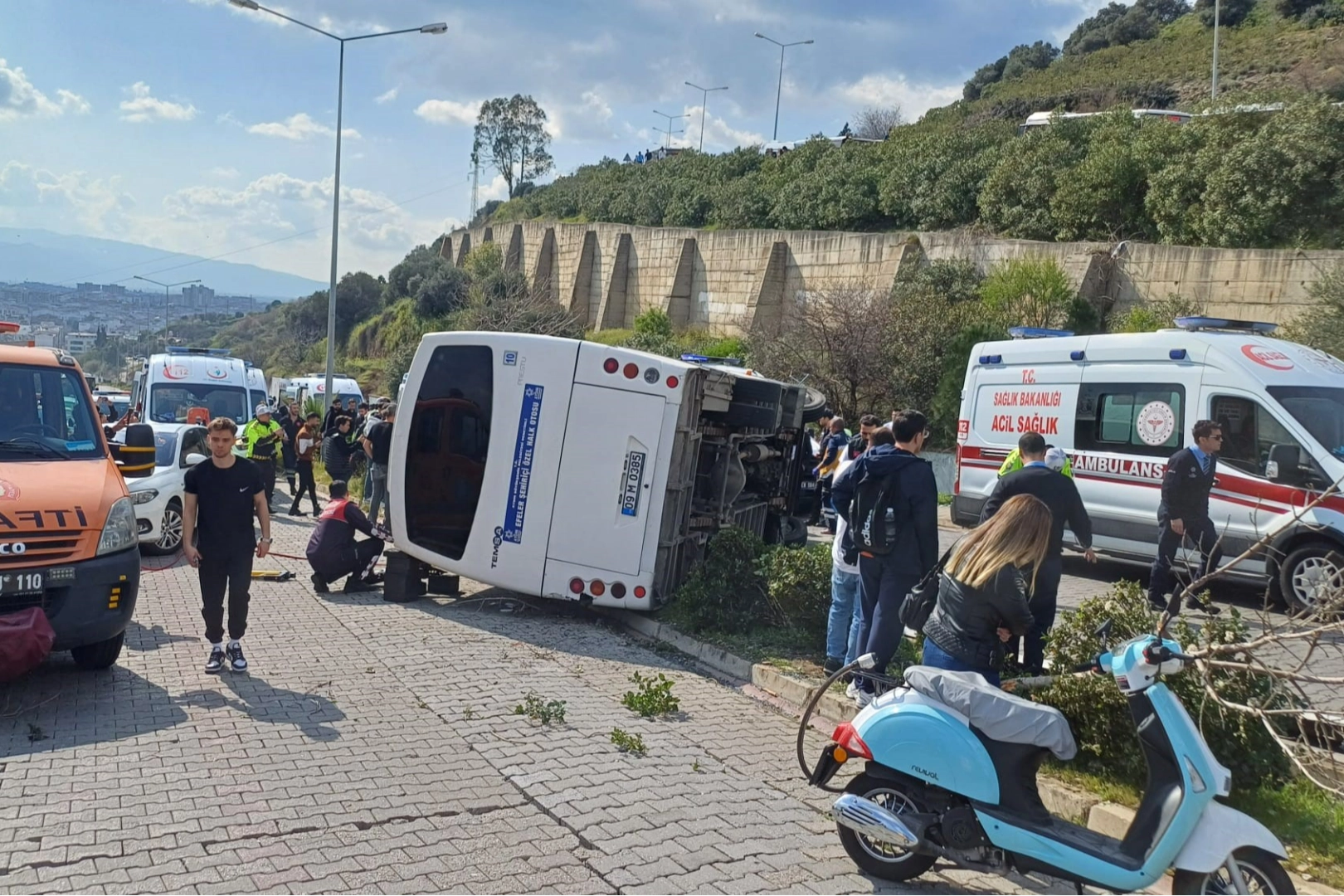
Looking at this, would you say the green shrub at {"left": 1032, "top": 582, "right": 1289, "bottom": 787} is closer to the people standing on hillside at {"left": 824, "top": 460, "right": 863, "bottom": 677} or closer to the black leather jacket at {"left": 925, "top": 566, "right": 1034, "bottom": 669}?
the black leather jacket at {"left": 925, "top": 566, "right": 1034, "bottom": 669}

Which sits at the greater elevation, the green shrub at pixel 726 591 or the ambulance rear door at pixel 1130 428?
the ambulance rear door at pixel 1130 428

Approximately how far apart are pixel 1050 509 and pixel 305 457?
12080 millimetres

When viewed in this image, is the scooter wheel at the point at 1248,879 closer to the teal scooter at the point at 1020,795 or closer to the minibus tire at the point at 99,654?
the teal scooter at the point at 1020,795

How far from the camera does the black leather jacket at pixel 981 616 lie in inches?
187

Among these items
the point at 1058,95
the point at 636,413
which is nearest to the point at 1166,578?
the point at 636,413

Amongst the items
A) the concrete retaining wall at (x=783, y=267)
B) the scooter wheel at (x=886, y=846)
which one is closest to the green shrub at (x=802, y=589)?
the scooter wheel at (x=886, y=846)

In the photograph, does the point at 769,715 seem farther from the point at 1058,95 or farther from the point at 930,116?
the point at 930,116

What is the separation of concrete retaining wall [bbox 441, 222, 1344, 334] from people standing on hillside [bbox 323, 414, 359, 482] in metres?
15.5

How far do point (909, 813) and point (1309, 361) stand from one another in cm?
853

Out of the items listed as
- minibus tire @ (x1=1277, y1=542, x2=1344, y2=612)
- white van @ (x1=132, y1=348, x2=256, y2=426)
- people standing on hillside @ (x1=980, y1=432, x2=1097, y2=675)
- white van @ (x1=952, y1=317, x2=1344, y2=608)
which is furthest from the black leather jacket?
white van @ (x1=132, y1=348, x2=256, y2=426)

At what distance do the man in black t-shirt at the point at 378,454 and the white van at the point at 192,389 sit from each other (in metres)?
4.26

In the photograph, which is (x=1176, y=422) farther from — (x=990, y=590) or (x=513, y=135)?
(x=513, y=135)

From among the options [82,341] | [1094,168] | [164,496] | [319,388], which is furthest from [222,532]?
[82,341]

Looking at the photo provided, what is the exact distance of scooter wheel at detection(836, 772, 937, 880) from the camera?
440cm
